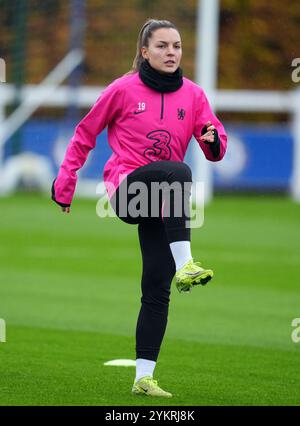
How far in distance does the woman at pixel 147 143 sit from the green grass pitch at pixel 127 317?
57 cm

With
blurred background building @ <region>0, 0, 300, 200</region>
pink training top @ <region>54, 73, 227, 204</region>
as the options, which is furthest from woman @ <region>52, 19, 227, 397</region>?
blurred background building @ <region>0, 0, 300, 200</region>

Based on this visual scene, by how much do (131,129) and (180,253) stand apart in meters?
0.82

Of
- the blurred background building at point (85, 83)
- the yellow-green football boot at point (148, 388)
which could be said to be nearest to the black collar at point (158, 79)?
the yellow-green football boot at point (148, 388)

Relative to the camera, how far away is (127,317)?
11.1 metres

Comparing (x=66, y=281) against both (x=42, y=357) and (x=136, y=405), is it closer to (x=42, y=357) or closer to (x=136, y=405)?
(x=42, y=357)

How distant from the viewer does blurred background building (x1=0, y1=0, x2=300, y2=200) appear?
2853 cm

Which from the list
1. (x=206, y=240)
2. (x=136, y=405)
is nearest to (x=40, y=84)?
(x=206, y=240)

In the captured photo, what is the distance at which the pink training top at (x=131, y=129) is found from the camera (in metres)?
6.74

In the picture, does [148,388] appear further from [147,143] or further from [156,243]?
[147,143]

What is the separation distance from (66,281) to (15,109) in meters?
16.3

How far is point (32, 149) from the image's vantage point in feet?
98.5

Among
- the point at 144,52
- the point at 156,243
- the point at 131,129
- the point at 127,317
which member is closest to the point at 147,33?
the point at 144,52

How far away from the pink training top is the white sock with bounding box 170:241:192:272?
0.53m

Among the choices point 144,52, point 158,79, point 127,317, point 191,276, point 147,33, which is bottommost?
point 127,317
